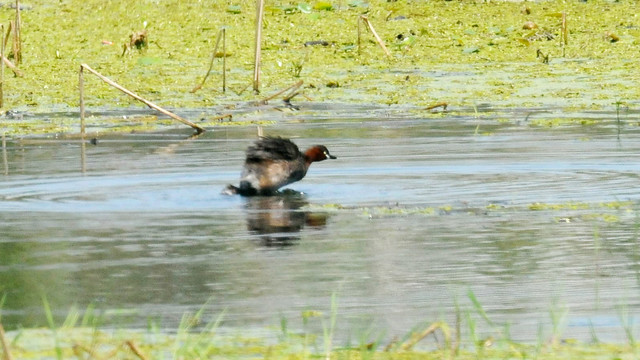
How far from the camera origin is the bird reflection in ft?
26.2

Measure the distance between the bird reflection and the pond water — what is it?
0.08 feet

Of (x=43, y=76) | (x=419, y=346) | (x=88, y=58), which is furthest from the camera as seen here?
(x=88, y=58)

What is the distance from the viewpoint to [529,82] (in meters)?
16.9

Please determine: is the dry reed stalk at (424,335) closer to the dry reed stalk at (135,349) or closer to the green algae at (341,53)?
the dry reed stalk at (135,349)

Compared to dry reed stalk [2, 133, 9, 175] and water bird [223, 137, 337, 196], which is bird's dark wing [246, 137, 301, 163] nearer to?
water bird [223, 137, 337, 196]

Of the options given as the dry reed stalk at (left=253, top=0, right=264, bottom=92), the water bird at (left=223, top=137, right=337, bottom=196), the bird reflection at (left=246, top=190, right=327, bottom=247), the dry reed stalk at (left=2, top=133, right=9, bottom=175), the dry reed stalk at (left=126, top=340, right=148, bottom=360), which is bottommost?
the dry reed stalk at (left=2, top=133, right=9, bottom=175)

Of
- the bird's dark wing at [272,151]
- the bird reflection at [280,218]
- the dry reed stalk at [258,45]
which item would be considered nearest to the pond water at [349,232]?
the bird reflection at [280,218]

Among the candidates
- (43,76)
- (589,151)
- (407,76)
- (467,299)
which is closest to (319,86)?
(407,76)

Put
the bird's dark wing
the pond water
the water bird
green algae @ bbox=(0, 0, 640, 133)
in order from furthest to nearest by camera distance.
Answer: green algae @ bbox=(0, 0, 640, 133)
the bird's dark wing
the water bird
the pond water

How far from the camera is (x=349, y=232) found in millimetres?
8039

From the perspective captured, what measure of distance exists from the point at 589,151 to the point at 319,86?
6276mm

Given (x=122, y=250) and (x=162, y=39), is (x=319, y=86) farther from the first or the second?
(x=122, y=250)

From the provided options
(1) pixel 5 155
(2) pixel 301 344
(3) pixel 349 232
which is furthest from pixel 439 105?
(2) pixel 301 344

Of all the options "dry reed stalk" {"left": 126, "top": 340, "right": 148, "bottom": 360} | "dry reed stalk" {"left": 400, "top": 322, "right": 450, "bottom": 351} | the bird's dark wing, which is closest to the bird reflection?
the bird's dark wing
